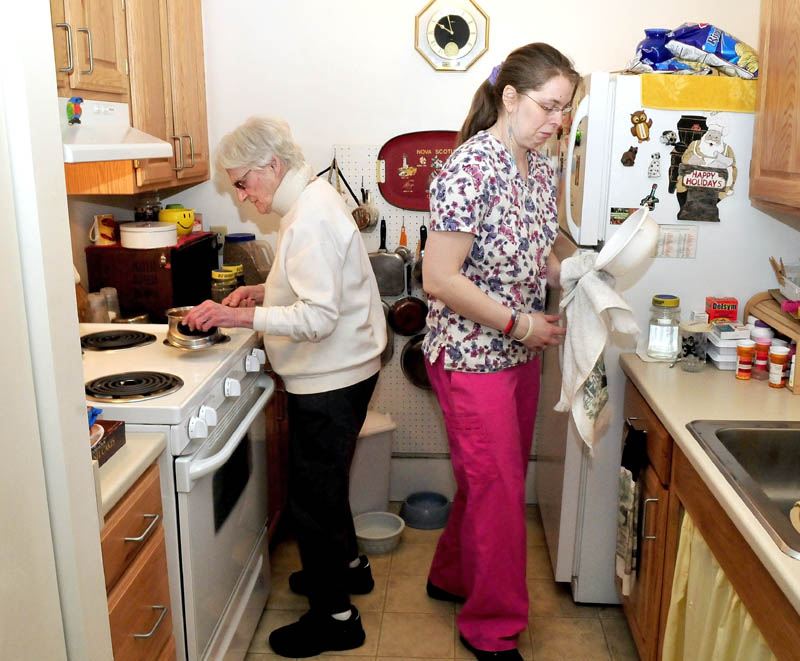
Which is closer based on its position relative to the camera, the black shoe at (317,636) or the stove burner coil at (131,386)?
the stove burner coil at (131,386)

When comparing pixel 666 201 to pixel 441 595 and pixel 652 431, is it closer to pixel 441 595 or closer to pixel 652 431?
pixel 652 431

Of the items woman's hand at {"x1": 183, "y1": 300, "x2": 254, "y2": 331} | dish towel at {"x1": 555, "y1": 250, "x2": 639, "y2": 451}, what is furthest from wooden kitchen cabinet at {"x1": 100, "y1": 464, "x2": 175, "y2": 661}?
dish towel at {"x1": 555, "y1": 250, "x2": 639, "y2": 451}

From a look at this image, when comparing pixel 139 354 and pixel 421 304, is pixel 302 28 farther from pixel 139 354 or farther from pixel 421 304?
pixel 139 354

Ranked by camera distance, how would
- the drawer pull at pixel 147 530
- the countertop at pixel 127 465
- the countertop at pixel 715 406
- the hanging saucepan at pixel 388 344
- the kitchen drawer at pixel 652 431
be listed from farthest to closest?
the hanging saucepan at pixel 388 344 → the kitchen drawer at pixel 652 431 → the drawer pull at pixel 147 530 → the countertop at pixel 127 465 → the countertop at pixel 715 406

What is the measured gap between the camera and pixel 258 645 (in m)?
2.39

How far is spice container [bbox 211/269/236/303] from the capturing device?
2787 mm

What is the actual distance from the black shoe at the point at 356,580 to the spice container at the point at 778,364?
1.40m

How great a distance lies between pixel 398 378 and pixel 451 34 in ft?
4.31

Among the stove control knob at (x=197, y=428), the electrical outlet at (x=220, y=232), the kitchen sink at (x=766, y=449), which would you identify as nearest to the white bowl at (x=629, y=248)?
the kitchen sink at (x=766, y=449)

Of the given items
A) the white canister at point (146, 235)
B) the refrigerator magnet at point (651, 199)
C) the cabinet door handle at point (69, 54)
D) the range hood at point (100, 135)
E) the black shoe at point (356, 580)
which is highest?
the cabinet door handle at point (69, 54)

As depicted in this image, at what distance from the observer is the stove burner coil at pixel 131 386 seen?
1771 mm

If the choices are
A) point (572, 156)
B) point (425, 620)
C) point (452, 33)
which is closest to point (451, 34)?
point (452, 33)

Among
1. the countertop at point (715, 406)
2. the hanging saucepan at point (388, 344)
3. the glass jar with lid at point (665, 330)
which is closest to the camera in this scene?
the countertop at point (715, 406)

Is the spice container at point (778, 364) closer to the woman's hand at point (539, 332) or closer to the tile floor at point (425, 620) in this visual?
the woman's hand at point (539, 332)
